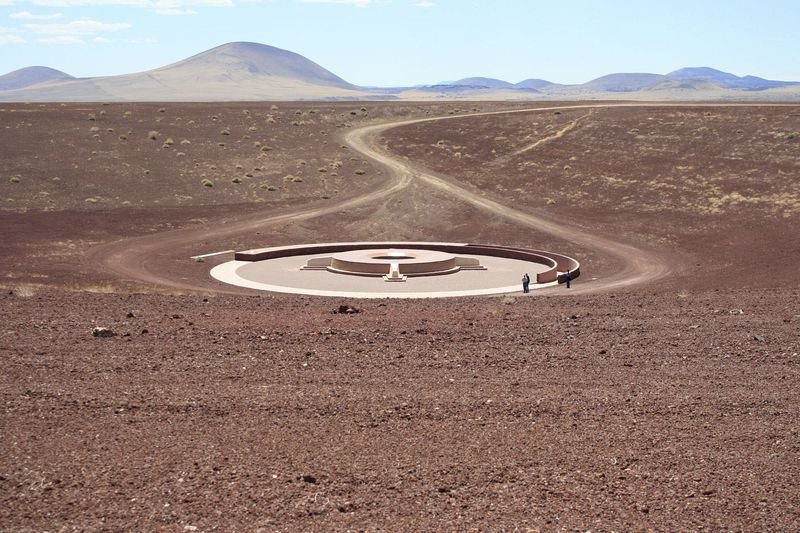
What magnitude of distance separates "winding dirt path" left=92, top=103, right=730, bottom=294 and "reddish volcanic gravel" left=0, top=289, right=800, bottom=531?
523 inches

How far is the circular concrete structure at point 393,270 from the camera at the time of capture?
28.8 metres

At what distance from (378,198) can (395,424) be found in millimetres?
41496

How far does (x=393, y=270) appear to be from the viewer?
102ft

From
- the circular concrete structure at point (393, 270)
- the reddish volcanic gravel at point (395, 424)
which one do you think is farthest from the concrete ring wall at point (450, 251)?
the reddish volcanic gravel at point (395, 424)

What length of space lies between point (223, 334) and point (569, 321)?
22.9ft

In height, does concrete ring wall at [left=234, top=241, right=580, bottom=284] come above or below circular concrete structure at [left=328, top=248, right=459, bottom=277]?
below

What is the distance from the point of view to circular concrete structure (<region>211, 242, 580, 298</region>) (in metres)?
28.8

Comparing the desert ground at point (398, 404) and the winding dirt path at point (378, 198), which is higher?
the desert ground at point (398, 404)

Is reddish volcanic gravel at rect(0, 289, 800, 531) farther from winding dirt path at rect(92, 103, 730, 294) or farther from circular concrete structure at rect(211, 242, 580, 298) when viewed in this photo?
Answer: winding dirt path at rect(92, 103, 730, 294)

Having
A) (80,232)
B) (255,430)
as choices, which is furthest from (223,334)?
→ (80,232)

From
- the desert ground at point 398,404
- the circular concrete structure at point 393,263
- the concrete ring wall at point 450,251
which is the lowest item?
the concrete ring wall at point 450,251

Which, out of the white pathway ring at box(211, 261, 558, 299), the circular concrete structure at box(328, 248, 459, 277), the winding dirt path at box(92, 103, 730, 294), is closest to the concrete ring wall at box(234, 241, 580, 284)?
the winding dirt path at box(92, 103, 730, 294)

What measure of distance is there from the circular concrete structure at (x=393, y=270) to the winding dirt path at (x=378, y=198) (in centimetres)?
209

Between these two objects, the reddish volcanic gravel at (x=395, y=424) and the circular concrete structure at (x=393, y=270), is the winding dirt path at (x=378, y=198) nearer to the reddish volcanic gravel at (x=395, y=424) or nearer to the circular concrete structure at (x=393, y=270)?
the circular concrete structure at (x=393, y=270)
